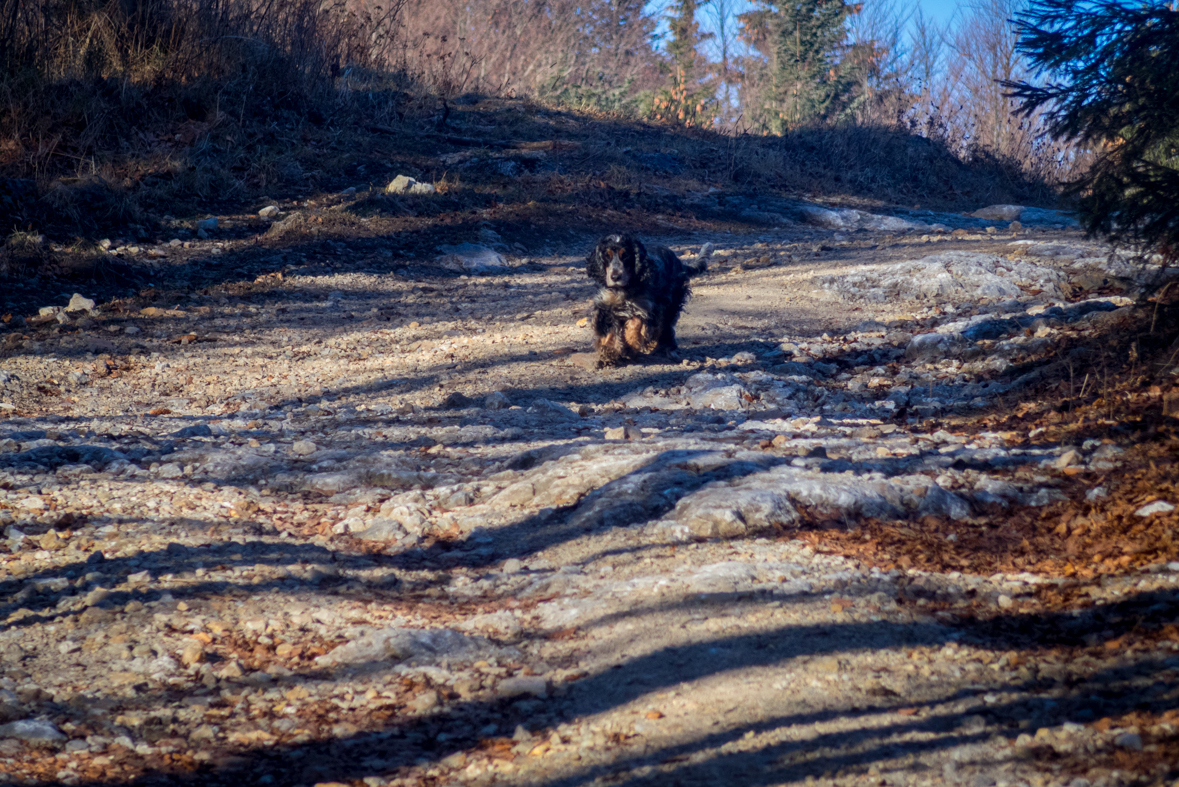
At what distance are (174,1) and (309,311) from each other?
7.28 metres

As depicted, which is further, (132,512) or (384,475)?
(384,475)

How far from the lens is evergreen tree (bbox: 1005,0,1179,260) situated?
489cm

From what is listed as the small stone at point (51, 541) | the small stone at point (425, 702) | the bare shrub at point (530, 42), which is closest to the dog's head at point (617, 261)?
the small stone at point (51, 541)

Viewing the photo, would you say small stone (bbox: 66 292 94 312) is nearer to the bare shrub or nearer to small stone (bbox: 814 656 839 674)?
small stone (bbox: 814 656 839 674)

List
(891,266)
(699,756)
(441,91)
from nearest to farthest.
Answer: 1. (699,756)
2. (891,266)
3. (441,91)

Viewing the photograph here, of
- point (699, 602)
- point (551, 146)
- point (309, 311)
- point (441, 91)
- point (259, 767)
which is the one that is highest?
point (441, 91)

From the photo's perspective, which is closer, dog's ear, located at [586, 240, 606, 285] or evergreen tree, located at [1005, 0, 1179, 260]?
evergreen tree, located at [1005, 0, 1179, 260]

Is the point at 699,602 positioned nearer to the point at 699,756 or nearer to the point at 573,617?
the point at 573,617

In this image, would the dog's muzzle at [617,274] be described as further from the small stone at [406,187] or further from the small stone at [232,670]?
the small stone at [406,187]

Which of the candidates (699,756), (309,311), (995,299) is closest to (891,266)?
(995,299)

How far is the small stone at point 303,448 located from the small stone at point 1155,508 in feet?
13.4

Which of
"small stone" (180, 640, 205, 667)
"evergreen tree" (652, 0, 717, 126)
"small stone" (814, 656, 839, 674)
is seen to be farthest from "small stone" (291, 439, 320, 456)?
"evergreen tree" (652, 0, 717, 126)

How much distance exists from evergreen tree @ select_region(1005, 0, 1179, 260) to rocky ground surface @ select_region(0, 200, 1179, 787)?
94 cm

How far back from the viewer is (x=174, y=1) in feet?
41.6
